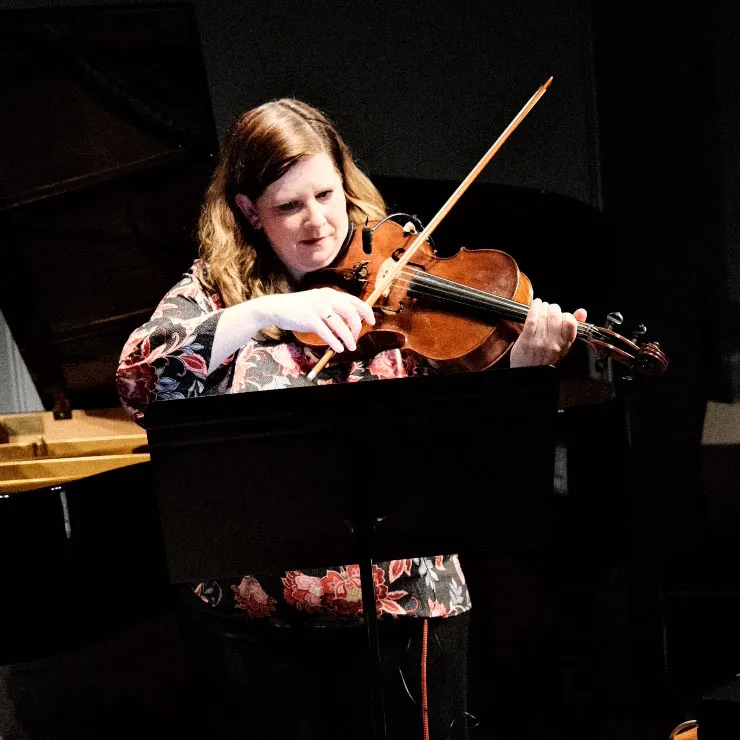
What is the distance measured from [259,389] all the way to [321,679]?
41cm

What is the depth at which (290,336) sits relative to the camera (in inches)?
51.8

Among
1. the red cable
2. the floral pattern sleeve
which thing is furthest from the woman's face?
the red cable

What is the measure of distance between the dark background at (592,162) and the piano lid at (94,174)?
0.07ft

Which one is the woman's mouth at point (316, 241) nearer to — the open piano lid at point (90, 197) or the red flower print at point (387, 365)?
the red flower print at point (387, 365)

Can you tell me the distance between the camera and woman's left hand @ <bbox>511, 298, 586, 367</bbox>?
1293 millimetres

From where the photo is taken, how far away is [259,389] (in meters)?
1.21

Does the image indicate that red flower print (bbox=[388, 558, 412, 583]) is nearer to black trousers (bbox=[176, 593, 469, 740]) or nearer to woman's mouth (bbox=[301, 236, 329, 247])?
black trousers (bbox=[176, 593, 469, 740])

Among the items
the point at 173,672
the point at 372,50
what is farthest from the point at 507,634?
the point at 372,50

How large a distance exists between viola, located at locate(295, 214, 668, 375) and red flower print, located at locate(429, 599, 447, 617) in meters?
0.36

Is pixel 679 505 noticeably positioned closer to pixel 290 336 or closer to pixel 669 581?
pixel 669 581

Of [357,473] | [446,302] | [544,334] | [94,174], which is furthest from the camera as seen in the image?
[94,174]

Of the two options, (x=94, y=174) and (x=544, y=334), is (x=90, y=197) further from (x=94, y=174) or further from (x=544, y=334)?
(x=544, y=334)

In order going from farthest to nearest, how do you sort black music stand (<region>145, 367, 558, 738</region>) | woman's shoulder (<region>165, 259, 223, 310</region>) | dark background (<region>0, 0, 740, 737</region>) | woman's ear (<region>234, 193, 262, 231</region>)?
dark background (<region>0, 0, 740, 737</region>) < woman's ear (<region>234, 193, 262, 231</region>) < woman's shoulder (<region>165, 259, 223, 310</region>) < black music stand (<region>145, 367, 558, 738</region>)

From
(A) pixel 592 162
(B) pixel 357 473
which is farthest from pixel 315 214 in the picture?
(A) pixel 592 162
